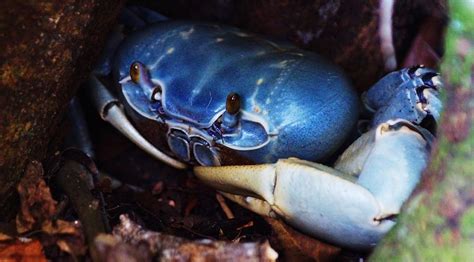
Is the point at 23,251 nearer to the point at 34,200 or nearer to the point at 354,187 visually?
the point at 34,200

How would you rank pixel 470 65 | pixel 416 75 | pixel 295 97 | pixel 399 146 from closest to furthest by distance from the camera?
1. pixel 470 65
2. pixel 399 146
3. pixel 295 97
4. pixel 416 75

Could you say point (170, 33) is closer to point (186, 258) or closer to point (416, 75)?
point (416, 75)

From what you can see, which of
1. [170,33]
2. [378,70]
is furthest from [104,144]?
[378,70]

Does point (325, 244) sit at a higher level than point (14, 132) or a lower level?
lower

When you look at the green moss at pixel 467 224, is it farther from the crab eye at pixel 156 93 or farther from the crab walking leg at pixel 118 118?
the crab walking leg at pixel 118 118

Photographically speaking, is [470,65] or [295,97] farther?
[295,97]

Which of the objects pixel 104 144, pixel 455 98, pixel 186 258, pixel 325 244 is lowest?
pixel 104 144

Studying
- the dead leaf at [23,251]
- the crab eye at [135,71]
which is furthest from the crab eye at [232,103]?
the dead leaf at [23,251]
